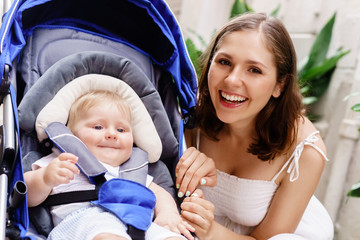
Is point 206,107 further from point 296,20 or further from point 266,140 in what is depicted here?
point 296,20

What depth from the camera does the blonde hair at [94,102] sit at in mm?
1318

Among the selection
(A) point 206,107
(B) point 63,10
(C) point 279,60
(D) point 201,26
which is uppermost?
(B) point 63,10

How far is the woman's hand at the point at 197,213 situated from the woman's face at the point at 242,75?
323 mm

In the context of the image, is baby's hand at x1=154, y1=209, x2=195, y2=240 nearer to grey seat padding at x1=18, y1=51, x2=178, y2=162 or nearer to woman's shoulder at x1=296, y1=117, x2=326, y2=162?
grey seat padding at x1=18, y1=51, x2=178, y2=162

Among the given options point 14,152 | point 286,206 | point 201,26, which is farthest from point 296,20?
point 14,152

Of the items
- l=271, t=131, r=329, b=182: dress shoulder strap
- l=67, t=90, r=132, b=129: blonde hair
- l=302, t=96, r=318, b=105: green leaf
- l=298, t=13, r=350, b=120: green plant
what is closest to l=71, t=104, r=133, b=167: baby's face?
l=67, t=90, r=132, b=129: blonde hair

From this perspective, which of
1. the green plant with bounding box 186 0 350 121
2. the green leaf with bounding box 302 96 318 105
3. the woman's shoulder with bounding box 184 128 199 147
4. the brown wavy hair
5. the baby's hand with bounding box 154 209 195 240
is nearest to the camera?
the baby's hand with bounding box 154 209 195 240

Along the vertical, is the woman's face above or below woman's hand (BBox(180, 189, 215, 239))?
above

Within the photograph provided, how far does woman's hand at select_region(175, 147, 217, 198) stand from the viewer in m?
1.34

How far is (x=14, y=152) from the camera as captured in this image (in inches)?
41.3

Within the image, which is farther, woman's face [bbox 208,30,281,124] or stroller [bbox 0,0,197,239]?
woman's face [bbox 208,30,281,124]

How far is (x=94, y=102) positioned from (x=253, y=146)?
67 centimetres

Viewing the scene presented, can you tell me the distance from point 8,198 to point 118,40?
0.82m

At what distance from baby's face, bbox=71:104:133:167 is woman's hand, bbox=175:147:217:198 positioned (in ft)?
0.64
